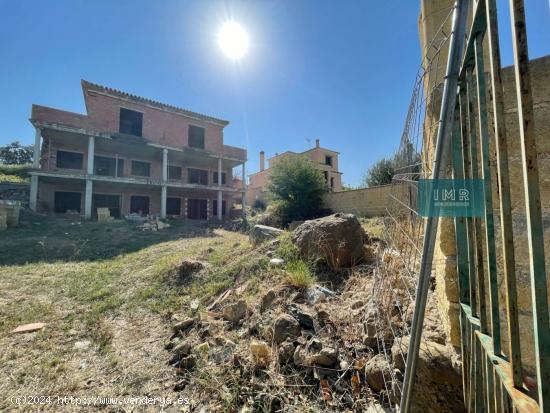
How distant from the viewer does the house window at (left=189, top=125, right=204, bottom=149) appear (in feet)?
54.5

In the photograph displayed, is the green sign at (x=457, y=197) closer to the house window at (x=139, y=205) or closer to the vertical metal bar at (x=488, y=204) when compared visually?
the vertical metal bar at (x=488, y=204)

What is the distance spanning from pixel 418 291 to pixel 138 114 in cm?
1743

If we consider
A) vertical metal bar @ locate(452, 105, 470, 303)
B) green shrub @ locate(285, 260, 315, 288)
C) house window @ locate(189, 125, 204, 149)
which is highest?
house window @ locate(189, 125, 204, 149)

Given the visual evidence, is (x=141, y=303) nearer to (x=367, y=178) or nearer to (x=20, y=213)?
(x=20, y=213)

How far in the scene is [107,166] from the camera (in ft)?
46.5

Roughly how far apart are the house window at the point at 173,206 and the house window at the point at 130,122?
14.6 feet

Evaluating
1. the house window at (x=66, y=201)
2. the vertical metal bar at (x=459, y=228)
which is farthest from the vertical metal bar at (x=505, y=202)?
the house window at (x=66, y=201)

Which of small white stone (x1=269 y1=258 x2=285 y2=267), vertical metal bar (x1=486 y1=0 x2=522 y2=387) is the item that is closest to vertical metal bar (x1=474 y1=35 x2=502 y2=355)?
vertical metal bar (x1=486 y1=0 x2=522 y2=387)

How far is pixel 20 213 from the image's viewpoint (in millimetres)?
10477

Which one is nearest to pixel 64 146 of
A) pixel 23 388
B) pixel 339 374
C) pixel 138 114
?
pixel 138 114

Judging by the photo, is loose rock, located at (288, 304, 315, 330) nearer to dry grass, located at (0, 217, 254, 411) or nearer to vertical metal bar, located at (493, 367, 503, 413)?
dry grass, located at (0, 217, 254, 411)

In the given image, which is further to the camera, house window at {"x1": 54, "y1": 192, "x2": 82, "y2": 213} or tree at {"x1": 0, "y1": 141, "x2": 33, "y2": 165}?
tree at {"x1": 0, "y1": 141, "x2": 33, "y2": 165}

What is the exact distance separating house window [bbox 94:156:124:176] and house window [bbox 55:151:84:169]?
74cm

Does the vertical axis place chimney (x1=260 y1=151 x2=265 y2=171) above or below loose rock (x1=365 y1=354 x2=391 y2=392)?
above
